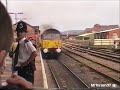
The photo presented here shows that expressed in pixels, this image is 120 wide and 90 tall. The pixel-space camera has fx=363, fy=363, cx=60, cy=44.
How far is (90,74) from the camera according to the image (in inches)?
800

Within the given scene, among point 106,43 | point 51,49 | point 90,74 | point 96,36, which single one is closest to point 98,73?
point 90,74

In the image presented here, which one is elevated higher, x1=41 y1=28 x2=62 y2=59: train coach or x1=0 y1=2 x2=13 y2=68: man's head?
x1=0 y1=2 x2=13 y2=68: man's head

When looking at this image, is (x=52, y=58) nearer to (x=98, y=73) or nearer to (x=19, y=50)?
(x=98, y=73)

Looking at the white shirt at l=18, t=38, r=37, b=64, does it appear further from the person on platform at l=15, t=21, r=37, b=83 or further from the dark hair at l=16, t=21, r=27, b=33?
the dark hair at l=16, t=21, r=27, b=33

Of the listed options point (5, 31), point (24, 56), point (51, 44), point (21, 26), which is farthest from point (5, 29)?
point (51, 44)

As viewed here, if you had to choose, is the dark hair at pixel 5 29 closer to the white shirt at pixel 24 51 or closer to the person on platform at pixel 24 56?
the person on platform at pixel 24 56

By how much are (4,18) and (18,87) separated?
245mm

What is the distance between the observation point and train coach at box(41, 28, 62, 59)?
115 ft

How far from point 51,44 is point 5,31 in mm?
34156

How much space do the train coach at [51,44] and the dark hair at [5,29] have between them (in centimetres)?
3324

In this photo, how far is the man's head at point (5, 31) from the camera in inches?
45.2

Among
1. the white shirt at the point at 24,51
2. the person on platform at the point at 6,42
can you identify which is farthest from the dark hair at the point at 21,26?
the person on platform at the point at 6,42

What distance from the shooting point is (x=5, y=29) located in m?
1.17

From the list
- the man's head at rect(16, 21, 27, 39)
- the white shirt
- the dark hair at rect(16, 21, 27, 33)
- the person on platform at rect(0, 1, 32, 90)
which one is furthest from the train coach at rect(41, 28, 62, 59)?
the person on platform at rect(0, 1, 32, 90)
